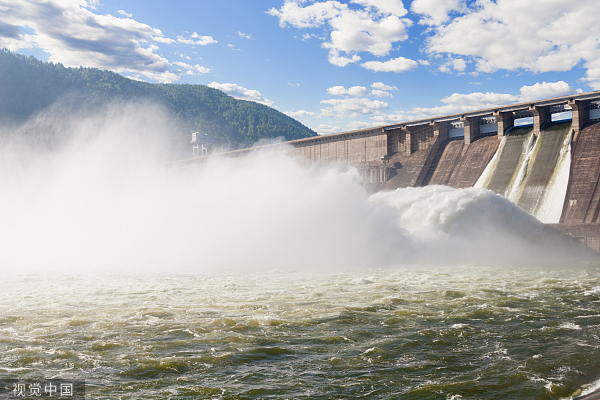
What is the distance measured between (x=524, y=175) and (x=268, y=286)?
83.7ft

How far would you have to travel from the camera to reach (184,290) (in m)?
14.2

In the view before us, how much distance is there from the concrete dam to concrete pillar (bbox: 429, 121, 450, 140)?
0.10 meters

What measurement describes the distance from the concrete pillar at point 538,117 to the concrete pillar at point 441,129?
885 cm

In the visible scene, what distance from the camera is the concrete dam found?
28156mm

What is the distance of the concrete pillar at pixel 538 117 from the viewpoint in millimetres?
33844

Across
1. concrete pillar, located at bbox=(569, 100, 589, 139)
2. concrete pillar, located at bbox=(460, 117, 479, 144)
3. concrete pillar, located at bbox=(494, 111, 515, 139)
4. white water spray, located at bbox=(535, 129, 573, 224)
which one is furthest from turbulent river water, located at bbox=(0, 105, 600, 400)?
concrete pillar, located at bbox=(460, 117, 479, 144)

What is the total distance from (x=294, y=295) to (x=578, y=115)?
2988cm

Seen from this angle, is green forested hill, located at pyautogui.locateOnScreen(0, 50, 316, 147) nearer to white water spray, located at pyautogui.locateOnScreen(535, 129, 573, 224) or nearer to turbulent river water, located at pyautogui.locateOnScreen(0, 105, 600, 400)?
turbulent river water, located at pyautogui.locateOnScreen(0, 105, 600, 400)

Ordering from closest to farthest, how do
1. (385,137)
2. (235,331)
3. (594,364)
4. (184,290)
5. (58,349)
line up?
(594,364)
(58,349)
(235,331)
(184,290)
(385,137)

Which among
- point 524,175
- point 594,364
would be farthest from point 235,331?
point 524,175

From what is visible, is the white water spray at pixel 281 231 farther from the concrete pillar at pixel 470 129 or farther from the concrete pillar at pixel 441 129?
the concrete pillar at pixel 441 129

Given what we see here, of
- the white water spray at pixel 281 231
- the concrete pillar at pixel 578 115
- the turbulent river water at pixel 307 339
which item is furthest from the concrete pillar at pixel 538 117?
the turbulent river water at pixel 307 339

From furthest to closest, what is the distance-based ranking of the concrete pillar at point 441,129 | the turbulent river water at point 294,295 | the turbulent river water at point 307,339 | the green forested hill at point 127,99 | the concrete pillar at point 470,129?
the green forested hill at point 127,99 < the concrete pillar at point 441,129 < the concrete pillar at point 470,129 < the turbulent river water at point 294,295 < the turbulent river water at point 307,339

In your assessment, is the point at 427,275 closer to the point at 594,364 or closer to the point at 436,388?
the point at 594,364
